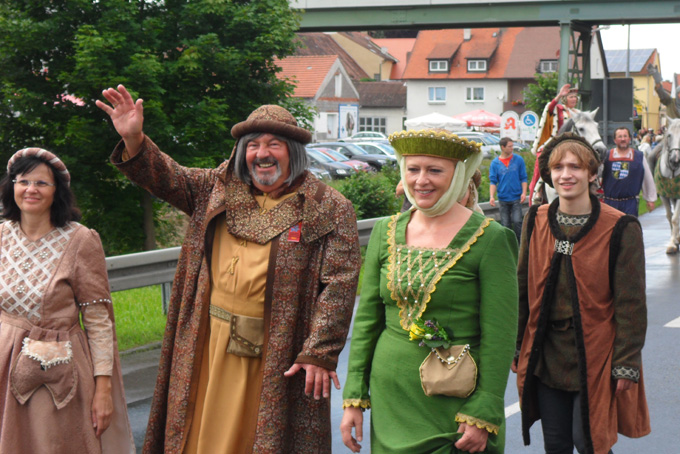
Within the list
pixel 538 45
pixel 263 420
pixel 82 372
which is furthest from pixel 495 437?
pixel 538 45

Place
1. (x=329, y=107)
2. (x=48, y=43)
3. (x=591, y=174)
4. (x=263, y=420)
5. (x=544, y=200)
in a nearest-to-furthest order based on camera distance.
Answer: (x=263, y=420)
(x=591, y=174)
(x=544, y=200)
(x=48, y=43)
(x=329, y=107)

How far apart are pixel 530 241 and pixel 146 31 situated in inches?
402

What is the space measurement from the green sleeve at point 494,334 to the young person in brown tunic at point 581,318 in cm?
108

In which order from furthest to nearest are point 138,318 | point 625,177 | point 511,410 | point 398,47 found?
point 398,47, point 625,177, point 138,318, point 511,410

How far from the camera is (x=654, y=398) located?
7.09 m

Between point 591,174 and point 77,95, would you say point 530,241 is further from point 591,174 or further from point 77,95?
point 77,95

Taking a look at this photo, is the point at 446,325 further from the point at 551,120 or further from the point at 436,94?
the point at 436,94

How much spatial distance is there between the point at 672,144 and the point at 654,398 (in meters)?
8.64

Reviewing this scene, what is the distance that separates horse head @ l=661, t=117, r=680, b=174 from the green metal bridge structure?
15.6m

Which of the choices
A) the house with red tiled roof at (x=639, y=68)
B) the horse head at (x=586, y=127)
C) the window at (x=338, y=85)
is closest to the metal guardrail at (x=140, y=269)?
the horse head at (x=586, y=127)

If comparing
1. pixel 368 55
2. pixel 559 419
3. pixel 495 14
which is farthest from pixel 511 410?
pixel 368 55

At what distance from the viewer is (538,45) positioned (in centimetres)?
8988

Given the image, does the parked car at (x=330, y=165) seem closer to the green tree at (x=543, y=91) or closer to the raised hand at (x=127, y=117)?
the green tree at (x=543, y=91)

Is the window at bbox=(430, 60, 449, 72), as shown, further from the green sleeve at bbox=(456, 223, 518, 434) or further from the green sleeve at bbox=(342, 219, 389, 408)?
the green sleeve at bbox=(456, 223, 518, 434)
